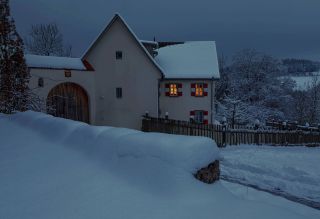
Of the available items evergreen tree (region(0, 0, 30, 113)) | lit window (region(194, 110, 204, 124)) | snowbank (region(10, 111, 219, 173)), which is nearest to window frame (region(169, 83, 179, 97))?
lit window (region(194, 110, 204, 124))

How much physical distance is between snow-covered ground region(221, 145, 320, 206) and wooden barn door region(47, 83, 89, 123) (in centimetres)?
1209

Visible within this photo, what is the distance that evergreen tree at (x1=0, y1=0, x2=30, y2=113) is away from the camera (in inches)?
543

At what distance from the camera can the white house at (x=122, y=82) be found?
19.1 metres

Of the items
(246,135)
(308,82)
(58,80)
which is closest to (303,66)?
(308,82)

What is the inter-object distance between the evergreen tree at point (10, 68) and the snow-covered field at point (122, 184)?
27.9 ft

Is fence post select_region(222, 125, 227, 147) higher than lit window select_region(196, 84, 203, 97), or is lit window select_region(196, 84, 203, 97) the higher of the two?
lit window select_region(196, 84, 203, 97)

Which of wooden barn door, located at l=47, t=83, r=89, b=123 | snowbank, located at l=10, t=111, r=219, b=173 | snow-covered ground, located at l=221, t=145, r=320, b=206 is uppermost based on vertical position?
wooden barn door, located at l=47, t=83, r=89, b=123

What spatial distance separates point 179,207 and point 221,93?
128ft

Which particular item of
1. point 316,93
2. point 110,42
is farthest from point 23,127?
point 316,93

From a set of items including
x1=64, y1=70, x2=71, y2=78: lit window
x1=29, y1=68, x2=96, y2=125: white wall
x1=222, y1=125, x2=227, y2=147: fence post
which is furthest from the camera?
x1=64, y1=70, x2=71, y2=78: lit window

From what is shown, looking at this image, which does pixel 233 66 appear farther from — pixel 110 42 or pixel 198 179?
pixel 198 179

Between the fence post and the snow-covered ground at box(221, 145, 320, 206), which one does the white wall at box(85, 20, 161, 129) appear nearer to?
the fence post

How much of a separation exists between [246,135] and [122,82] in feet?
34.6

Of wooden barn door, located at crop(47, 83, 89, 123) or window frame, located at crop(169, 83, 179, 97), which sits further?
window frame, located at crop(169, 83, 179, 97)
